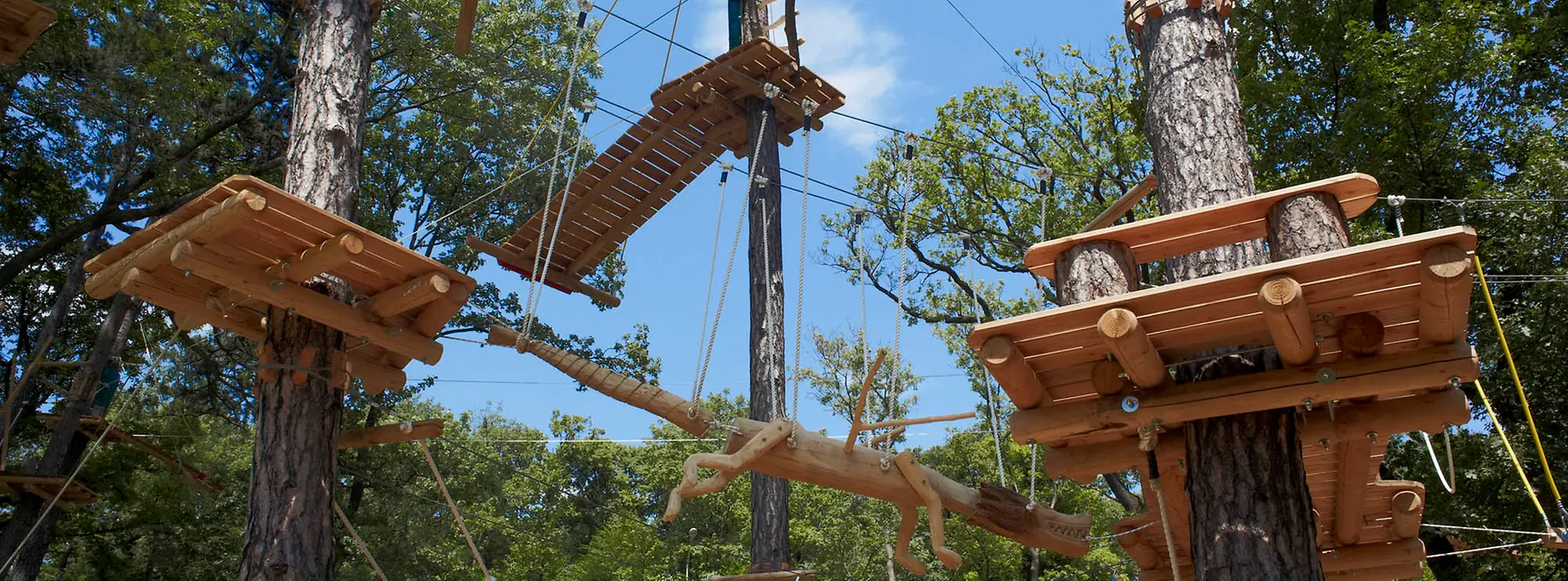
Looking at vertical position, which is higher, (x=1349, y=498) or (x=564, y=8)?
(x=564, y=8)

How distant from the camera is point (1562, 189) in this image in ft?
29.9

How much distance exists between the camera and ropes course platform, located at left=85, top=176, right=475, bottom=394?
14.9 ft

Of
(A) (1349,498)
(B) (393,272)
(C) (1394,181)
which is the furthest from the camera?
(C) (1394,181)

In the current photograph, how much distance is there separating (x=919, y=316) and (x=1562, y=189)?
8036mm

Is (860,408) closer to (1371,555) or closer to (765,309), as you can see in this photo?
(1371,555)

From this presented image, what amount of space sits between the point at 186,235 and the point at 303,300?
61cm

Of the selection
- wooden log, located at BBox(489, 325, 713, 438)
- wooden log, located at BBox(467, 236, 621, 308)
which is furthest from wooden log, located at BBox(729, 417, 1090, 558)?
wooden log, located at BBox(467, 236, 621, 308)

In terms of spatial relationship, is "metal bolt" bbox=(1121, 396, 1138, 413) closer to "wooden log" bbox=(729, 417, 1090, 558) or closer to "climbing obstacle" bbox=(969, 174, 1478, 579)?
"climbing obstacle" bbox=(969, 174, 1478, 579)

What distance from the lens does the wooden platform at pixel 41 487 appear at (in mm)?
10078

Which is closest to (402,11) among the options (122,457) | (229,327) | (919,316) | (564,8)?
(564,8)

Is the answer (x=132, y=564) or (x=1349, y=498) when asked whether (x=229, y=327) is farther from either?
(x=132, y=564)

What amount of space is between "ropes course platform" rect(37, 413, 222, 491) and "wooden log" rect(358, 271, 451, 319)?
752 centimetres

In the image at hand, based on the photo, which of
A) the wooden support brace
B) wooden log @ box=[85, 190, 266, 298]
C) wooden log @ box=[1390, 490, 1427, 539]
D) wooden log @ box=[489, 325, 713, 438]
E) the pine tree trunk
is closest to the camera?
wooden log @ box=[85, 190, 266, 298]

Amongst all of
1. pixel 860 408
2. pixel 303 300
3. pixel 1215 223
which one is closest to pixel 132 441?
pixel 303 300
